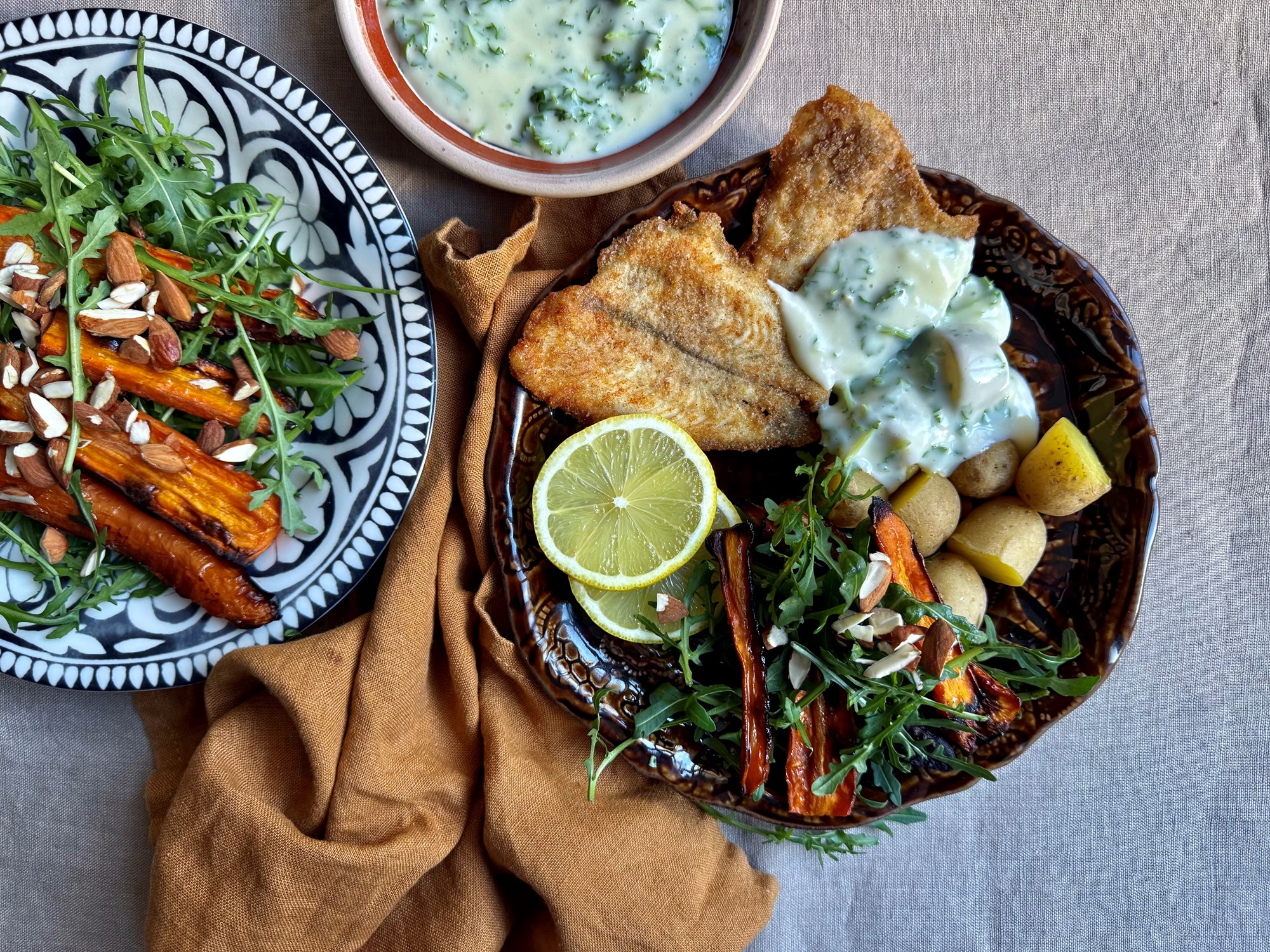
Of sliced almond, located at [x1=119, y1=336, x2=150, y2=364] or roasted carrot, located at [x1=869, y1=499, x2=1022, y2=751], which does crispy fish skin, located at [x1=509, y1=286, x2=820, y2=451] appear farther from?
sliced almond, located at [x1=119, y1=336, x2=150, y2=364]

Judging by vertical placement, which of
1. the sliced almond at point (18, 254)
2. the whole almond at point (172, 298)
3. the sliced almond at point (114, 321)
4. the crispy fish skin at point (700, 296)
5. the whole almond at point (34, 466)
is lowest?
the whole almond at point (34, 466)

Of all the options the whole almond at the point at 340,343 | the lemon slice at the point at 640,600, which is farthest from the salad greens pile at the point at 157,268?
the lemon slice at the point at 640,600

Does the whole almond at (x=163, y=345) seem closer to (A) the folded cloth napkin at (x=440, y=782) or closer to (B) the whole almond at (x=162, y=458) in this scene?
(B) the whole almond at (x=162, y=458)

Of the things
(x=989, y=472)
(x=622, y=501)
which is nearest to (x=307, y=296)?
(x=622, y=501)

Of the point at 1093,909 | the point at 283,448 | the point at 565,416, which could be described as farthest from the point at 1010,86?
the point at 1093,909

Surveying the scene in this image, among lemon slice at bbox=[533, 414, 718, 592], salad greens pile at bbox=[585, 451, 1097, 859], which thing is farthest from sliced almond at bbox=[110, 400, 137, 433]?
salad greens pile at bbox=[585, 451, 1097, 859]

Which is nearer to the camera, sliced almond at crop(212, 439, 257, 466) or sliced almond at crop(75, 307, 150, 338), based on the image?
sliced almond at crop(75, 307, 150, 338)
